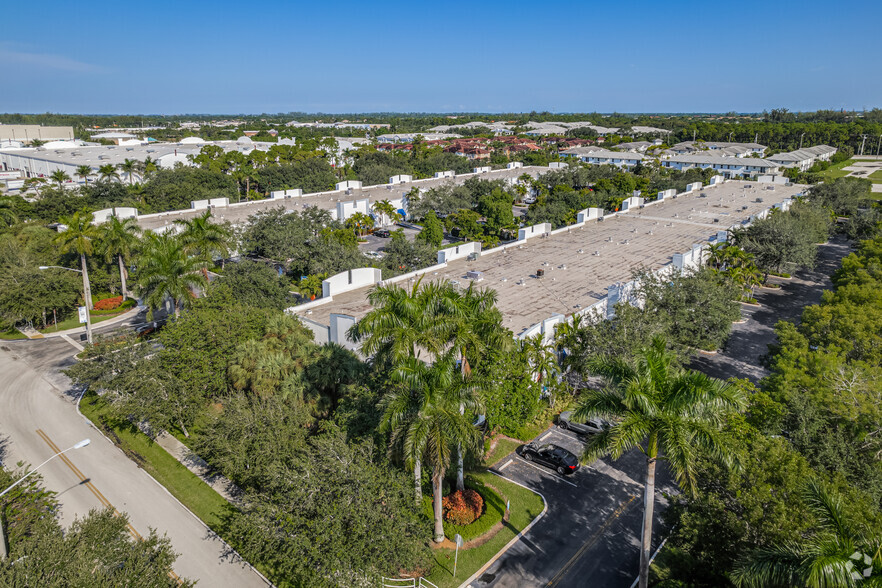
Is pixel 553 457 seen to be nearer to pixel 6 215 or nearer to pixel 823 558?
pixel 823 558

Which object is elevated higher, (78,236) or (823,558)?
(78,236)

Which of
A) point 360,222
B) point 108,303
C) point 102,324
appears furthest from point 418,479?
point 360,222

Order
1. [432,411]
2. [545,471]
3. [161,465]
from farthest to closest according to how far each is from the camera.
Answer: [161,465] → [545,471] → [432,411]

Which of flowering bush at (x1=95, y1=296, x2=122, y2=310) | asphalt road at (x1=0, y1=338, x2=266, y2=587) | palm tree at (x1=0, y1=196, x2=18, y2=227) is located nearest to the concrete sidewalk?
asphalt road at (x1=0, y1=338, x2=266, y2=587)

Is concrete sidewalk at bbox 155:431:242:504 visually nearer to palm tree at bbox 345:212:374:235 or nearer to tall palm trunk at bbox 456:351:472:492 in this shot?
tall palm trunk at bbox 456:351:472:492

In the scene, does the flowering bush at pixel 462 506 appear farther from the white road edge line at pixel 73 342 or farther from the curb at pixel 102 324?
the curb at pixel 102 324

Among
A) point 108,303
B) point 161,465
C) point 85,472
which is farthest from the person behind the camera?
point 108,303

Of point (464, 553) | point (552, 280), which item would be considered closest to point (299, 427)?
point (464, 553)
